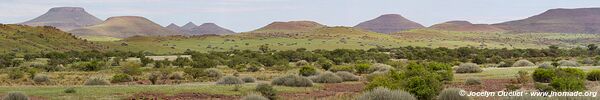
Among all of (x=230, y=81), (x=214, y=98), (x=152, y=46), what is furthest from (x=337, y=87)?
(x=152, y=46)

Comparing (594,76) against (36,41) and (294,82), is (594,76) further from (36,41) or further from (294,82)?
(36,41)

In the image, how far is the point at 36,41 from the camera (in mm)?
86250

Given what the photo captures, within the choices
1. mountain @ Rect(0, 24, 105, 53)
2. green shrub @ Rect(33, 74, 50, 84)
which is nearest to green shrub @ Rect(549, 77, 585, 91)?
green shrub @ Rect(33, 74, 50, 84)

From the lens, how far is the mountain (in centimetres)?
8075

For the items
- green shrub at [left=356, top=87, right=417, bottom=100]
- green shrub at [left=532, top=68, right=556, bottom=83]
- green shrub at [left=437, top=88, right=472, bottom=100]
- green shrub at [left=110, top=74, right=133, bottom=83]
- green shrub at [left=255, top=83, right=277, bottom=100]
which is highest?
green shrub at [left=356, top=87, right=417, bottom=100]

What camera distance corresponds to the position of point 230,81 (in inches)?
1080

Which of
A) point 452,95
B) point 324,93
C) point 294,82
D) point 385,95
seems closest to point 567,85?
point 452,95

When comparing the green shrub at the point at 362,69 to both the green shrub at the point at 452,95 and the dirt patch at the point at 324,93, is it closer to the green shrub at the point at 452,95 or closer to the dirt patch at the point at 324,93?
the dirt patch at the point at 324,93

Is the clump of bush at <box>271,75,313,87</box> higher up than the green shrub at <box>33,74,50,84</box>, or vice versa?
the clump of bush at <box>271,75,313,87</box>

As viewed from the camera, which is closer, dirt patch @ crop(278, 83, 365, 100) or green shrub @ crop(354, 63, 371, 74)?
dirt patch @ crop(278, 83, 365, 100)

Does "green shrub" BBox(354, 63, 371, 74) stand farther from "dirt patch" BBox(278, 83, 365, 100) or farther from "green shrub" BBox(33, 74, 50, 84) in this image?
"green shrub" BBox(33, 74, 50, 84)

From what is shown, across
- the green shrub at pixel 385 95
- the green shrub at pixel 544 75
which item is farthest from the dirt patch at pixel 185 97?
the green shrub at pixel 544 75

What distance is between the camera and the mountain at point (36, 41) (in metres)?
80.8

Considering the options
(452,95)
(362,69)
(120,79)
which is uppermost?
(452,95)
